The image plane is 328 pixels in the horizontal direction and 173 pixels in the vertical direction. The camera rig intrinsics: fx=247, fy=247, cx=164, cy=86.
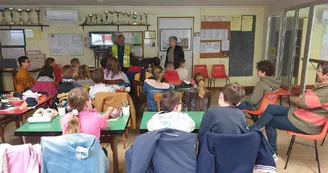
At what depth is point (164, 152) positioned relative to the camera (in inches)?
61.8

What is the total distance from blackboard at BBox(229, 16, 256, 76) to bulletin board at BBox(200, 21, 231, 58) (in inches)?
6.2

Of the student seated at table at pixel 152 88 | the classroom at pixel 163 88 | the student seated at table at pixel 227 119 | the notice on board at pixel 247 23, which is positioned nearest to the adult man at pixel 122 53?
the classroom at pixel 163 88

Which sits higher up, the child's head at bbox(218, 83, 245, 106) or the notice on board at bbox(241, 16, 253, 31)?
the notice on board at bbox(241, 16, 253, 31)

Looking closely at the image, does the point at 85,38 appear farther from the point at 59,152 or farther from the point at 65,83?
the point at 59,152

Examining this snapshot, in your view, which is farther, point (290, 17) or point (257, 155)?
point (290, 17)

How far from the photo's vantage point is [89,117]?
74.7 inches

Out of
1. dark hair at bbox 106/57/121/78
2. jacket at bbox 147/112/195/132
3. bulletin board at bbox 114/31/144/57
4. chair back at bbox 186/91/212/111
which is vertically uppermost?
bulletin board at bbox 114/31/144/57

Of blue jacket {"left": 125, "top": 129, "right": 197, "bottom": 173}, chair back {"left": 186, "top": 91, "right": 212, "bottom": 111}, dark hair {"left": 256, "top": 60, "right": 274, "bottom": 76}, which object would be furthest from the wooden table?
dark hair {"left": 256, "top": 60, "right": 274, "bottom": 76}

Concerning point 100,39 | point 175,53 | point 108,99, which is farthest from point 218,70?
point 108,99

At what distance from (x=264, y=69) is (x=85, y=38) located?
4.46 meters

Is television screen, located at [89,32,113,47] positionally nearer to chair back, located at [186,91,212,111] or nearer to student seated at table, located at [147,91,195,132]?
chair back, located at [186,91,212,111]

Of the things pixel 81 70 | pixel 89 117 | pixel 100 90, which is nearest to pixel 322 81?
pixel 89 117

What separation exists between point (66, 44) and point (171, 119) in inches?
203

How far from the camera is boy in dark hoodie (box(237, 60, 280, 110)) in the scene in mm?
3217
